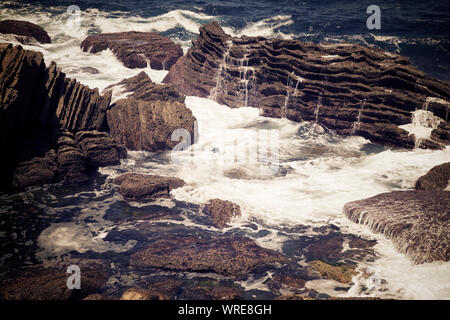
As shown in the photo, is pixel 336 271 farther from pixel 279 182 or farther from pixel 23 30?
pixel 23 30

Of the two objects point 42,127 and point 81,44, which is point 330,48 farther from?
point 81,44

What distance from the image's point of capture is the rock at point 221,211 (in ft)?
35.3

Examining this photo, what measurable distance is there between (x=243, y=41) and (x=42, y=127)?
37.6ft

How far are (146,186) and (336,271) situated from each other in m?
6.43

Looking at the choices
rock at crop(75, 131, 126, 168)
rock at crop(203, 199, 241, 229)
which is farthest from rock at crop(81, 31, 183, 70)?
rock at crop(203, 199, 241, 229)

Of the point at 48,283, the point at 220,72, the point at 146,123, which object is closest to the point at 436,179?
the point at 146,123

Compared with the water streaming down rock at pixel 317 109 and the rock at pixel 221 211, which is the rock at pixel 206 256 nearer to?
the rock at pixel 221 211

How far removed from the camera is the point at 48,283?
7.45 meters

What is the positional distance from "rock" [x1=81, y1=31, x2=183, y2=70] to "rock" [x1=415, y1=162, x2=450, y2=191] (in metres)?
19.0

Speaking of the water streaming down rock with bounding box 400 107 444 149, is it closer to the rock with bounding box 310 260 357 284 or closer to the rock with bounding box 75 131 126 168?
the rock with bounding box 310 260 357 284

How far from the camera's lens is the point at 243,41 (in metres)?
20.2

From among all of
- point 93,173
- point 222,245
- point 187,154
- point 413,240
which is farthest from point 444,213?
point 93,173

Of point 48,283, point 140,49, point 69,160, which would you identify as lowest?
point 48,283

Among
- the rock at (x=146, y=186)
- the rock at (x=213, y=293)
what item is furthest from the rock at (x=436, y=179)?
the rock at (x=146, y=186)
